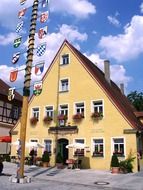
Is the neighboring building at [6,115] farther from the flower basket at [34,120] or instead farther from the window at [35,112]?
the flower basket at [34,120]

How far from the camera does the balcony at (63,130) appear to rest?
28523mm

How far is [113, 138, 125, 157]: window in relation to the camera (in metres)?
25.8

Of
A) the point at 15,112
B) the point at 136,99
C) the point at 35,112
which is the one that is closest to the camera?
the point at 35,112

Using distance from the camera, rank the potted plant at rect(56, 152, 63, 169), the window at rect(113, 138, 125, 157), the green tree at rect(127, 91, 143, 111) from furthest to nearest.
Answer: the green tree at rect(127, 91, 143, 111)
the potted plant at rect(56, 152, 63, 169)
the window at rect(113, 138, 125, 157)

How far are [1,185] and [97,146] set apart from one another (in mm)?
12567

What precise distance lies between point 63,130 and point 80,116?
7.60ft

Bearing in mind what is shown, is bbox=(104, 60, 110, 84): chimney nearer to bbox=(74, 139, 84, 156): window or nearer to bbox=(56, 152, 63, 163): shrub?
bbox=(74, 139, 84, 156): window

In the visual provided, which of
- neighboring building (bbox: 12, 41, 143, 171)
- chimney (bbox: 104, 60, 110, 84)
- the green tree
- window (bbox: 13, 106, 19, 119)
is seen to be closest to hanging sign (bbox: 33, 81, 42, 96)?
neighboring building (bbox: 12, 41, 143, 171)

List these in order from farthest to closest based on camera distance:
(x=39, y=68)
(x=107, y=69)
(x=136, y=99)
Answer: (x=136, y=99) < (x=107, y=69) < (x=39, y=68)

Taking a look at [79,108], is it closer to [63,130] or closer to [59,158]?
[63,130]

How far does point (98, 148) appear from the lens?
89.2ft

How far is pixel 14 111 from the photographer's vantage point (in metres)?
40.2

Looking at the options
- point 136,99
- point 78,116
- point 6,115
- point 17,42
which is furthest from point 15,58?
point 136,99

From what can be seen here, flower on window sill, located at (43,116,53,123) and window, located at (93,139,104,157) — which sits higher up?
flower on window sill, located at (43,116,53,123)
